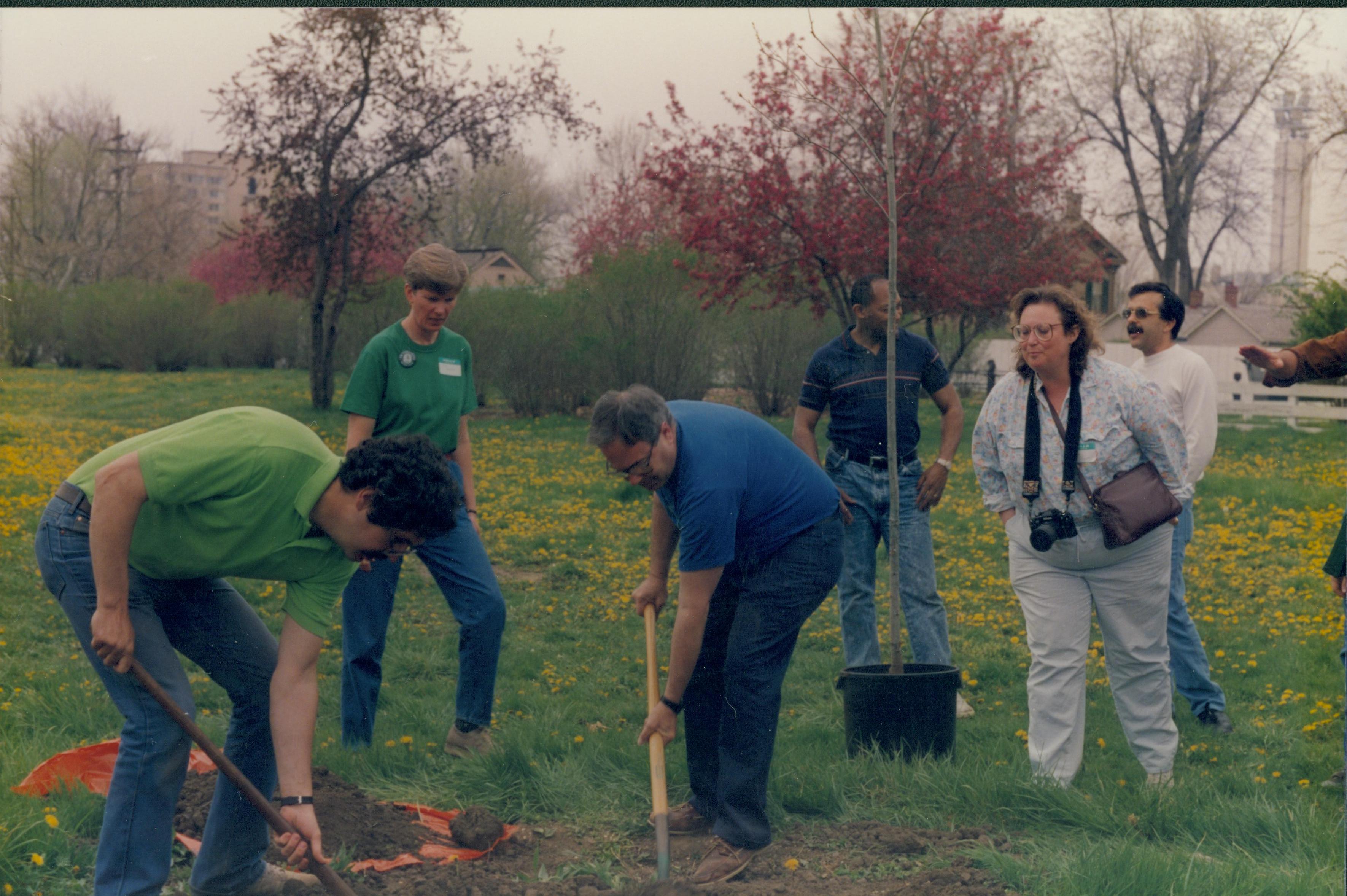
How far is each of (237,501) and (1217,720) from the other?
4.09m

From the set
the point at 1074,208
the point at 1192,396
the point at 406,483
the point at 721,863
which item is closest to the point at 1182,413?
the point at 1192,396

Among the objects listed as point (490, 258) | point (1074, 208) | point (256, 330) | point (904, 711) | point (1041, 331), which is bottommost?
point (904, 711)

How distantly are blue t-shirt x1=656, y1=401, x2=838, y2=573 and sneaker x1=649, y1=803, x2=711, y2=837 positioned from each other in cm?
94

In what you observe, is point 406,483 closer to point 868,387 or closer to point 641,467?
point 641,467

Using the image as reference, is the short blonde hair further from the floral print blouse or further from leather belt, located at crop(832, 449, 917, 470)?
the floral print blouse

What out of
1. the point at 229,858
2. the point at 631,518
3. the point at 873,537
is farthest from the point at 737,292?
the point at 229,858

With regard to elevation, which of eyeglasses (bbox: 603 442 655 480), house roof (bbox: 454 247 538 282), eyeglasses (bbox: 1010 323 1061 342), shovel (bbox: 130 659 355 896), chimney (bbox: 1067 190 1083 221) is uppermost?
house roof (bbox: 454 247 538 282)

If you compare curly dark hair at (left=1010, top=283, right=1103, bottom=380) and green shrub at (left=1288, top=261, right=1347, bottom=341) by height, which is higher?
green shrub at (left=1288, top=261, right=1347, bottom=341)

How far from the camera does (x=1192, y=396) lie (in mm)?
4961

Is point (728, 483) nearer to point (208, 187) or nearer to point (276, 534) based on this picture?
point (276, 534)

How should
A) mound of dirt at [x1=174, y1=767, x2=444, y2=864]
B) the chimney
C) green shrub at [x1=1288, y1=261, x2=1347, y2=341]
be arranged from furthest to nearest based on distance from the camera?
1. green shrub at [x1=1288, y1=261, x2=1347, y2=341]
2. the chimney
3. mound of dirt at [x1=174, y1=767, x2=444, y2=864]

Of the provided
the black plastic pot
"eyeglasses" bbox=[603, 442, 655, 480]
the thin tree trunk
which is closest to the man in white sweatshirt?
the thin tree trunk

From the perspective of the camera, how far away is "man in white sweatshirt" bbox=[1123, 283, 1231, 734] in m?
4.89

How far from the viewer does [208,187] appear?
21531 millimetres
